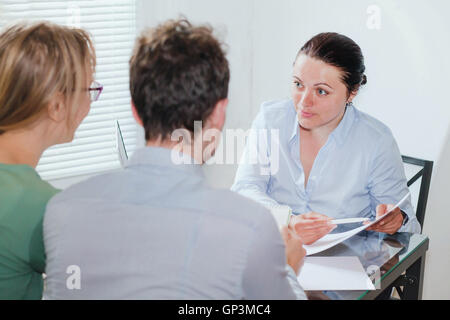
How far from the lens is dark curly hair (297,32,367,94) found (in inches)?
75.9

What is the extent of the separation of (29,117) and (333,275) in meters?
0.84

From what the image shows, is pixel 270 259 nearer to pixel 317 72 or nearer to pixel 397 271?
pixel 397 271

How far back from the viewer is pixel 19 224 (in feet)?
4.00

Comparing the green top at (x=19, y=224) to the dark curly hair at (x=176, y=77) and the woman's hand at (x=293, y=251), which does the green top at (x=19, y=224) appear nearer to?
the dark curly hair at (x=176, y=77)

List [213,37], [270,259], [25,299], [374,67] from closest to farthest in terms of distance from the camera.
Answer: [270,259] → [213,37] → [25,299] → [374,67]

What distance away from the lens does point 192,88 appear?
106 centimetres

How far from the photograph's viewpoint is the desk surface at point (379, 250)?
1522 millimetres

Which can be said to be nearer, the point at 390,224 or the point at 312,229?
the point at 312,229

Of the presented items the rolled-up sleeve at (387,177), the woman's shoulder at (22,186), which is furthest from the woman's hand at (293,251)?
the rolled-up sleeve at (387,177)

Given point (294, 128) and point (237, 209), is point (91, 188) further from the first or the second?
point (294, 128)

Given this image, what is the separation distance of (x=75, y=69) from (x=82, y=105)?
0.12m

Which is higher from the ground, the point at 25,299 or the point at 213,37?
the point at 213,37

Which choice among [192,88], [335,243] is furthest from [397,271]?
[192,88]

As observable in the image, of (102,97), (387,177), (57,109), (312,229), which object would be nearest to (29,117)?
(57,109)
